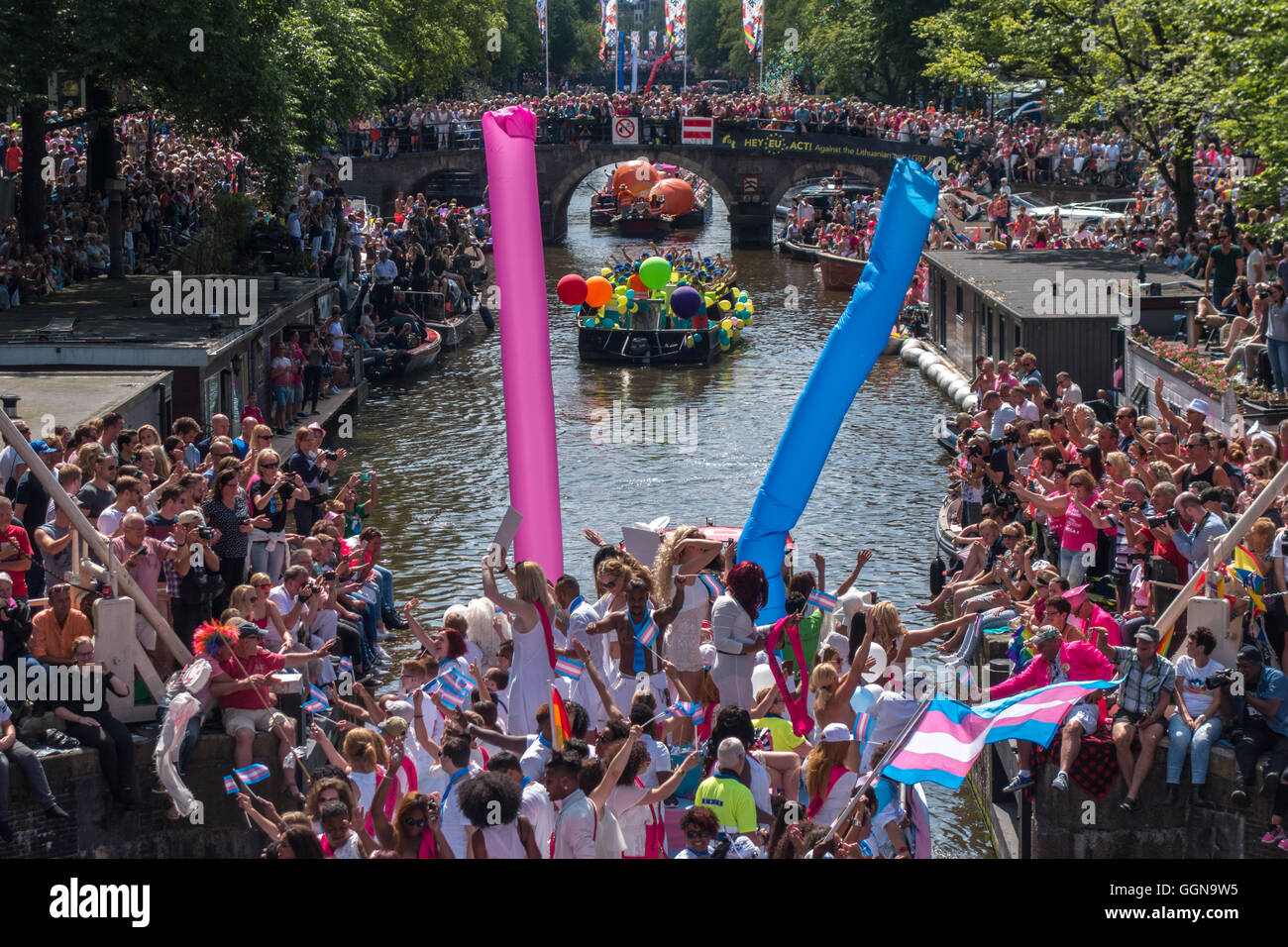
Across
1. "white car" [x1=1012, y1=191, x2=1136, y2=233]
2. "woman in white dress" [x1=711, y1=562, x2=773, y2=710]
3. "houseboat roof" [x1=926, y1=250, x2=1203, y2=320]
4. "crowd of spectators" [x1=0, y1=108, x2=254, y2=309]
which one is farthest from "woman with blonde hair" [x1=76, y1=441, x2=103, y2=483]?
"white car" [x1=1012, y1=191, x2=1136, y2=233]

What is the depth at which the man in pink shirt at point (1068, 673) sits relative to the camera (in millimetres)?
10805

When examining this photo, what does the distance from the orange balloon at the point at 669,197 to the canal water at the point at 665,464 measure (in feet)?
74.7

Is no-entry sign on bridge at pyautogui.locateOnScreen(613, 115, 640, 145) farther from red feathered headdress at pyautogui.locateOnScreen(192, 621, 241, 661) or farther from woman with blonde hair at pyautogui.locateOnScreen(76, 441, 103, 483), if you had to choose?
red feathered headdress at pyautogui.locateOnScreen(192, 621, 241, 661)

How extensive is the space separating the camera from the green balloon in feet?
79.9

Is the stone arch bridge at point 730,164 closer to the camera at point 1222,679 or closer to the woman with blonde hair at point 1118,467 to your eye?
the woman with blonde hair at point 1118,467

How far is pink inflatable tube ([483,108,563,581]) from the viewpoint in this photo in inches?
538

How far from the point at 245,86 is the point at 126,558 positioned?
18080 millimetres

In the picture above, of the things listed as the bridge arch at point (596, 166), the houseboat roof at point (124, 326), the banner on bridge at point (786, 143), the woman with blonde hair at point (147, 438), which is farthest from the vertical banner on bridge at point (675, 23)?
the woman with blonde hair at point (147, 438)

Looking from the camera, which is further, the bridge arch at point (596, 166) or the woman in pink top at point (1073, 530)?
the bridge arch at point (596, 166)

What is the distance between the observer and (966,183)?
50.8m

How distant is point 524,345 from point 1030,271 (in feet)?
60.9

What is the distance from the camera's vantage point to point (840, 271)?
45531 millimetres

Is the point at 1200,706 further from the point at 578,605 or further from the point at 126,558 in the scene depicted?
the point at 126,558

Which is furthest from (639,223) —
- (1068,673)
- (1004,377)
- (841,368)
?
(1068,673)
